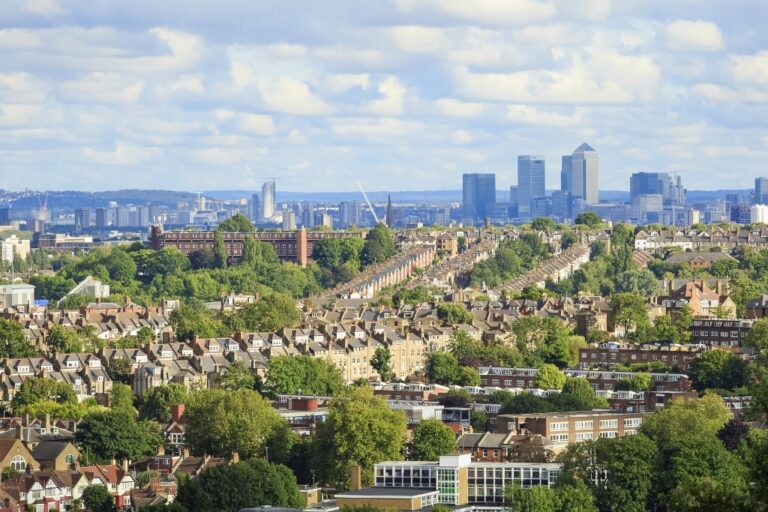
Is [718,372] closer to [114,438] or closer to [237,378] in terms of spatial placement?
[237,378]

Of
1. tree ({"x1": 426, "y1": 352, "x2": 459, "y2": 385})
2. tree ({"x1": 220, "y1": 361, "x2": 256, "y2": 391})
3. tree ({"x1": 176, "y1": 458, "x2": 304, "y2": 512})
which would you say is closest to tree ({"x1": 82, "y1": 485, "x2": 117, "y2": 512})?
tree ({"x1": 176, "y1": 458, "x2": 304, "y2": 512})

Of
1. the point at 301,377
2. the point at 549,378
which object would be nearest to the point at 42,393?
the point at 301,377

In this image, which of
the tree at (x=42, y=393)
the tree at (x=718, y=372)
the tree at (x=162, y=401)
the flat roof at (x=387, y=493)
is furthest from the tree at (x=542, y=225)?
the flat roof at (x=387, y=493)

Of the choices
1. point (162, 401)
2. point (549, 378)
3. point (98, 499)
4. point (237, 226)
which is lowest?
point (98, 499)

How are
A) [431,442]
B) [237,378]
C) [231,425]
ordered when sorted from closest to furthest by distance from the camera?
[431,442] < [231,425] < [237,378]

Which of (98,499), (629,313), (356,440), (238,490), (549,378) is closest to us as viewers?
(238,490)

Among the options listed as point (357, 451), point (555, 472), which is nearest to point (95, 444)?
point (357, 451)

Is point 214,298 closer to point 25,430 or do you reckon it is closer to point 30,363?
point 30,363
